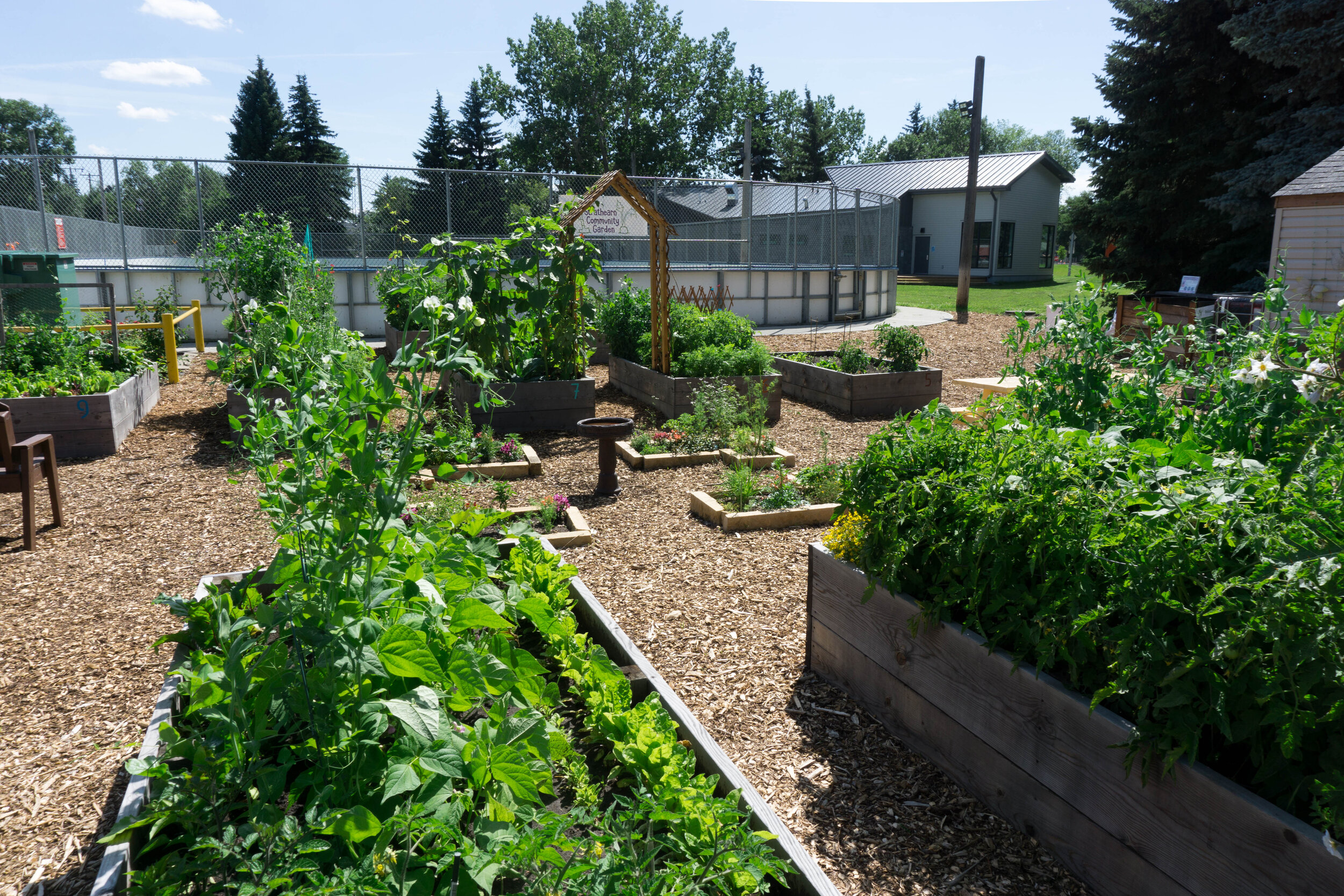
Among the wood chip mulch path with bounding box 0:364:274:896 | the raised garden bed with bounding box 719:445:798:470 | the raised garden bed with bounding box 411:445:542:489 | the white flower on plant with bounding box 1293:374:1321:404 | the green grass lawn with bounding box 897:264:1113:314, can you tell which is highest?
the green grass lawn with bounding box 897:264:1113:314

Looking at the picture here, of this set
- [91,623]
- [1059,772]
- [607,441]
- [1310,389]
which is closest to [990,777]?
[1059,772]

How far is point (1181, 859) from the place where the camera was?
2096 millimetres

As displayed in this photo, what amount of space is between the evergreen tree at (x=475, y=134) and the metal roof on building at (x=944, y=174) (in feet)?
72.6

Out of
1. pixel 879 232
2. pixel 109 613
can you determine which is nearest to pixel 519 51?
pixel 879 232

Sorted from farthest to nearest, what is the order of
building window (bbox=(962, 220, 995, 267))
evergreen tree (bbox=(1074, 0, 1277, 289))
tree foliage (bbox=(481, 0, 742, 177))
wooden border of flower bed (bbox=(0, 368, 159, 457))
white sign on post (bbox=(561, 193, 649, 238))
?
tree foliage (bbox=(481, 0, 742, 177))
building window (bbox=(962, 220, 995, 267))
white sign on post (bbox=(561, 193, 649, 238))
evergreen tree (bbox=(1074, 0, 1277, 289))
wooden border of flower bed (bbox=(0, 368, 159, 457))

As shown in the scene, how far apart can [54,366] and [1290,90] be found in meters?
20.7

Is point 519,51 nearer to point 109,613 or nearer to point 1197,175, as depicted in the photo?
point 1197,175

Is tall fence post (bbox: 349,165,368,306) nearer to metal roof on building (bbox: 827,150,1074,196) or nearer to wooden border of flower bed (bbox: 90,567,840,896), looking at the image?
wooden border of flower bed (bbox: 90,567,840,896)

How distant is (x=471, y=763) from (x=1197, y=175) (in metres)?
22.3

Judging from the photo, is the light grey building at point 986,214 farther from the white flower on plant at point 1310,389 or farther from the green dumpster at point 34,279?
the white flower on plant at point 1310,389

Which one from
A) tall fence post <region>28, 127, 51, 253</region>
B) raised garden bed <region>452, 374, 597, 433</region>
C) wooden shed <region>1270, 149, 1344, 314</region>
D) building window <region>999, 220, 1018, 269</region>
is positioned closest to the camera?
raised garden bed <region>452, 374, 597, 433</region>

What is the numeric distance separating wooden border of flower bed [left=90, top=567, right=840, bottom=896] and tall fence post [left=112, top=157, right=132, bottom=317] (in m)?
13.3

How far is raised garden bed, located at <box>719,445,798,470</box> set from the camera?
7020mm

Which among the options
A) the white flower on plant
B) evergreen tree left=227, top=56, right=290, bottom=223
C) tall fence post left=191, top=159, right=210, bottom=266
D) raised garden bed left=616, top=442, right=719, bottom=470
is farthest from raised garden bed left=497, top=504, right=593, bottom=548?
evergreen tree left=227, top=56, right=290, bottom=223
